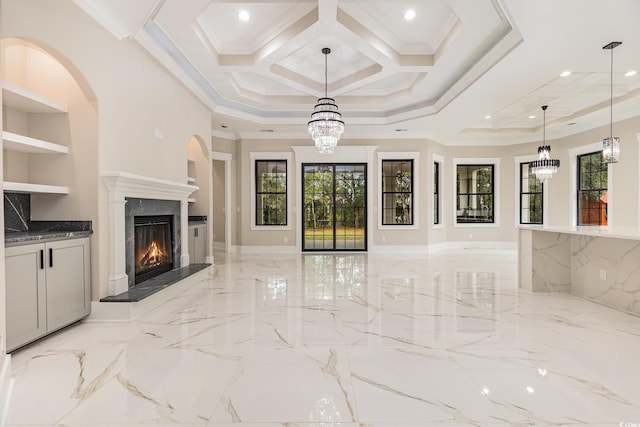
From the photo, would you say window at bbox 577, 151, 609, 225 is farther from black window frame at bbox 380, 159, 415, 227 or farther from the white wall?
the white wall

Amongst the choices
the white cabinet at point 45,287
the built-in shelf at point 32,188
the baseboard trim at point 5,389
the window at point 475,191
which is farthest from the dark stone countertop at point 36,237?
the window at point 475,191

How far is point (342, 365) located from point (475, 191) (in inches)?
358

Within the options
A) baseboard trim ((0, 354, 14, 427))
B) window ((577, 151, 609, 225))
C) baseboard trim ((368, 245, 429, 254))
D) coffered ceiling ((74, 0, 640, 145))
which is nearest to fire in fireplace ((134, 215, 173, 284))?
baseboard trim ((0, 354, 14, 427))

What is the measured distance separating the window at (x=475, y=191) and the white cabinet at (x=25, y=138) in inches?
376

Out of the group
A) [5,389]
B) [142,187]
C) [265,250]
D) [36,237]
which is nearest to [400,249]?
[265,250]

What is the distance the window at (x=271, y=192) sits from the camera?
9.27 meters

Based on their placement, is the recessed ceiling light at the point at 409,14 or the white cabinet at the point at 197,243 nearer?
the recessed ceiling light at the point at 409,14

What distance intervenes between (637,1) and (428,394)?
13.3 feet

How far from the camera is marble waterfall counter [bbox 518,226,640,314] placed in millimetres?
3979

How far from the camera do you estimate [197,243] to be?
21.9ft

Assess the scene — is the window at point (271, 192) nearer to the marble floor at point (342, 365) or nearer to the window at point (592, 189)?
the marble floor at point (342, 365)

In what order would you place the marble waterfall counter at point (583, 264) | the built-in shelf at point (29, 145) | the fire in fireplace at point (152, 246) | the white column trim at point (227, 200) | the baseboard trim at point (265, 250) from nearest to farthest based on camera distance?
1. the built-in shelf at point (29, 145)
2. the marble waterfall counter at point (583, 264)
3. the fire in fireplace at point (152, 246)
4. the white column trim at point (227, 200)
5. the baseboard trim at point (265, 250)

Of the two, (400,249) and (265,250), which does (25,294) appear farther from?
(400,249)

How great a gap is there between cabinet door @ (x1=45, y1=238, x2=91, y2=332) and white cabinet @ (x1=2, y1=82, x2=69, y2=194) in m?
0.55
